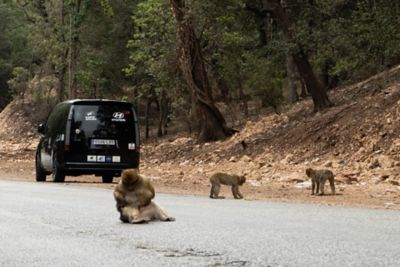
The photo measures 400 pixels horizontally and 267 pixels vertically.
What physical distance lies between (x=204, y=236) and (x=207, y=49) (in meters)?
29.0

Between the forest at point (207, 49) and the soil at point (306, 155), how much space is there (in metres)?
1.32

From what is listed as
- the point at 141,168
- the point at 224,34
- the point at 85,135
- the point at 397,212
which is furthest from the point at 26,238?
the point at 224,34

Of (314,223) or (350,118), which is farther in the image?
(350,118)

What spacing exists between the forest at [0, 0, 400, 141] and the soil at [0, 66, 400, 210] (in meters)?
1.32

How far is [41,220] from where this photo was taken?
1077 centimetres

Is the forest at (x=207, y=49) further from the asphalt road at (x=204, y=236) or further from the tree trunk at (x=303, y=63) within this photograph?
the asphalt road at (x=204, y=236)

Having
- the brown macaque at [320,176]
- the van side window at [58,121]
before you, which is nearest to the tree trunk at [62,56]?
the van side window at [58,121]

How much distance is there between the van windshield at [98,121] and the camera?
2062cm

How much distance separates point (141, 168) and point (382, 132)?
429 inches

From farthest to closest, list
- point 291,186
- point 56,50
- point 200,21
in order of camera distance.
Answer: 1. point 56,50
2. point 200,21
3. point 291,186

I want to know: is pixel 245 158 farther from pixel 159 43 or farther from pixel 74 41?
pixel 74 41

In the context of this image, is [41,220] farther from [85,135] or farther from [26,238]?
[85,135]

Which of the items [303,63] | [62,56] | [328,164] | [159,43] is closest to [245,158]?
[328,164]

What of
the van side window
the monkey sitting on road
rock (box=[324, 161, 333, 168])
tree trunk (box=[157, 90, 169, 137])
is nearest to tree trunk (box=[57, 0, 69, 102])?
tree trunk (box=[157, 90, 169, 137])
